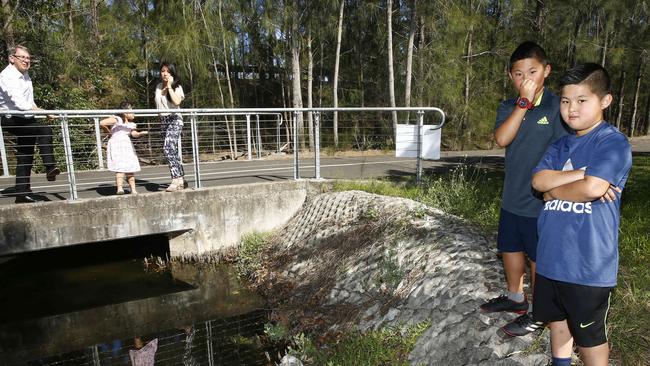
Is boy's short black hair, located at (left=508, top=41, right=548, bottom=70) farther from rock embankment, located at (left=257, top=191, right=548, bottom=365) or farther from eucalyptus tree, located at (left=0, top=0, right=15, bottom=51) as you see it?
eucalyptus tree, located at (left=0, top=0, right=15, bottom=51)

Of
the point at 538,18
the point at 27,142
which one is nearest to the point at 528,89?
the point at 27,142

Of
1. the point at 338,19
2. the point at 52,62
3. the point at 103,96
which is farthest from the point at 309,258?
the point at 338,19

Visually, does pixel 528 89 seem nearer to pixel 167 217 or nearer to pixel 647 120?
pixel 167 217

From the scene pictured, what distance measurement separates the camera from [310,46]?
1570 centimetres

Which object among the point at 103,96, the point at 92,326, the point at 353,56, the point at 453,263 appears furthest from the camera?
the point at 353,56

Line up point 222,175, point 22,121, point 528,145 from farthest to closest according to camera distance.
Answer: point 222,175 < point 22,121 < point 528,145

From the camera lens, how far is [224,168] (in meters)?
8.60

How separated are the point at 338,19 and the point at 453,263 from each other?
44.6 feet

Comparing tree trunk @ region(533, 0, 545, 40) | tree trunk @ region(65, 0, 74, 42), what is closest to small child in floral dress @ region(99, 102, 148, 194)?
tree trunk @ region(65, 0, 74, 42)

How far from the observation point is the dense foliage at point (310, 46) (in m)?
12.3

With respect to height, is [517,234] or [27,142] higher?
[27,142]

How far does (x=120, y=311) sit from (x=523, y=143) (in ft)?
16.5

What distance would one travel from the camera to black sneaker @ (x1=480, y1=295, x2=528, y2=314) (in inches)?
110

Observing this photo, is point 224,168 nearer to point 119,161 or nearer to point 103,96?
point 119,161
